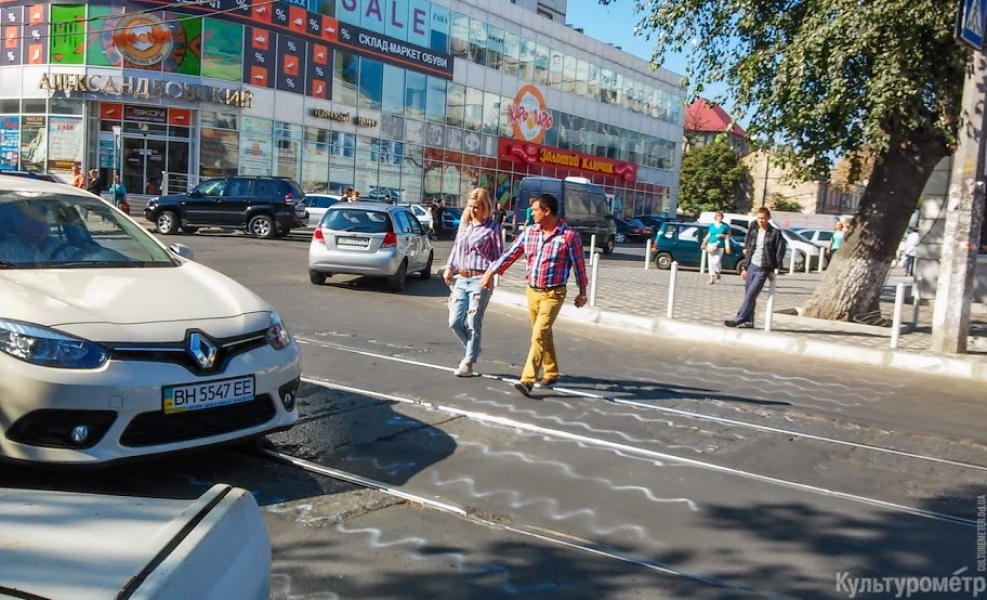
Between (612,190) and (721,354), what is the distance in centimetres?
4831

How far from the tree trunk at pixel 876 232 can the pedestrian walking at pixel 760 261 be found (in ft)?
5.41

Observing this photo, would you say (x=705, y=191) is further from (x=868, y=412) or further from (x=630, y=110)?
(x=868, y=412)

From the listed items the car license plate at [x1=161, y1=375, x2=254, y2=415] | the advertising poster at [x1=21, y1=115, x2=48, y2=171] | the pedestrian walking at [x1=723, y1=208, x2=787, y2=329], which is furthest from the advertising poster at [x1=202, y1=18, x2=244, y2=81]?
the car license plate at [x1=161, y1=375, x2=254, y2=415]

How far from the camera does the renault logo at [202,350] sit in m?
4.41

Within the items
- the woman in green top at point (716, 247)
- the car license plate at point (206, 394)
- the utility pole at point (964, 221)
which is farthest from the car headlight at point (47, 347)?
the woman in green top at point (716, 247)

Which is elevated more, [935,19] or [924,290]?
[935,19]

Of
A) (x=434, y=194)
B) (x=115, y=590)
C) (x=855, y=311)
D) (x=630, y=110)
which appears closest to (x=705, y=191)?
(x=630, y=110)

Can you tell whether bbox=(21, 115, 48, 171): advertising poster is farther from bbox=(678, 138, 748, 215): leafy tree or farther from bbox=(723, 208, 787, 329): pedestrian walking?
bbox=(678, 138, 748, 215): leafy tree

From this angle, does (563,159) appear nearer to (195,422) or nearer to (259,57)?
(259,57)

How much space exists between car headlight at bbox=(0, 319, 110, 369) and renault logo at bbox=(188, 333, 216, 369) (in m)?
0.40

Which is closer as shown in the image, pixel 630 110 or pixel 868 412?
pixel 868 412

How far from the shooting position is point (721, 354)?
1086 cm

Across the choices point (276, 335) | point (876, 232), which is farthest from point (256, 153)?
point (276, 335)

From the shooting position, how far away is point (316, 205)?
3127 centimetres
